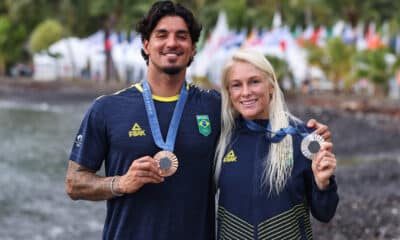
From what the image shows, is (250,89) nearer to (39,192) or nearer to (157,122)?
(157,122)

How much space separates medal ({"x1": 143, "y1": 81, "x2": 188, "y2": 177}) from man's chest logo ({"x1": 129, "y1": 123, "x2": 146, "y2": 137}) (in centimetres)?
6

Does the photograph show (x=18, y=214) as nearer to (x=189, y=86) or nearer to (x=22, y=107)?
(x=189, y=86)

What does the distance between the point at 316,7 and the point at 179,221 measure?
158 feet

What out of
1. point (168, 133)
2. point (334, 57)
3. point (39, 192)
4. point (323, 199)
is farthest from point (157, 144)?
point (334, 57)

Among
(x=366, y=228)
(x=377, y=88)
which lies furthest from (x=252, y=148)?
(x=377, y=88)

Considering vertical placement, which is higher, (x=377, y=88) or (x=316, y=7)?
(x=316, y=7)

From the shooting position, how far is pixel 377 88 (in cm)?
3406

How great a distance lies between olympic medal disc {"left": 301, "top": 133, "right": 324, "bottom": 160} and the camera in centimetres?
339

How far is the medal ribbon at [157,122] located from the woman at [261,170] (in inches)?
12.0

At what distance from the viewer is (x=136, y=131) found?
11.5ft

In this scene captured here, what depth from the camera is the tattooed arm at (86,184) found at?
347cm

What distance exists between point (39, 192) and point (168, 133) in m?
10.3

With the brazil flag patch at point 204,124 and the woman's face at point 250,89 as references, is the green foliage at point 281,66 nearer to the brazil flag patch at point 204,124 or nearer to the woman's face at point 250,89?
the woman's face at point 250,89

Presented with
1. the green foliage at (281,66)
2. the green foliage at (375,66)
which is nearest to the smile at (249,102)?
the green foliage at (375,66)
